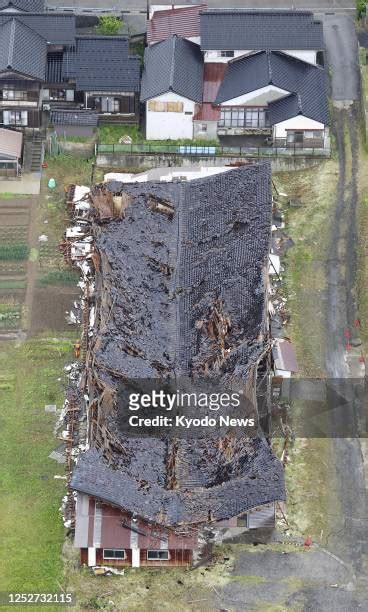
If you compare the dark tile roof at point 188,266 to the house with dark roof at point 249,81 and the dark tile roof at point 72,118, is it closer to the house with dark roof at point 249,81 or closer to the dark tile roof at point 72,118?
the house with dark roof at point 249,81

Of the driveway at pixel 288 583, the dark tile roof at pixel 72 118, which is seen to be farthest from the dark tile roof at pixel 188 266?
the driveway at pixel 288 583

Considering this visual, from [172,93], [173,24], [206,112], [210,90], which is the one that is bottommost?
[206,112]

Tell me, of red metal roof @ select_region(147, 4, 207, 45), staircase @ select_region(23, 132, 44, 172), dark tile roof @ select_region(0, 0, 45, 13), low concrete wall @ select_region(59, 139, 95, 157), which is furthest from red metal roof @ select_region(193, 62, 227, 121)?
dark tile roof @ select_region(0, 0, 45, 13)

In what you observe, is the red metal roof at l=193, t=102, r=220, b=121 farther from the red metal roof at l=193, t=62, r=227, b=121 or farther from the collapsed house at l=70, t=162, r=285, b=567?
the collapsed house at l=70, t=162, r=285, b=567

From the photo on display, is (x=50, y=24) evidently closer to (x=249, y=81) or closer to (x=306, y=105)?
(x=249, y=81)

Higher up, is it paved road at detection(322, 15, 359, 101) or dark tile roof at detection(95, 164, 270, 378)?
paved road at detection(322, 15, 359, 101)

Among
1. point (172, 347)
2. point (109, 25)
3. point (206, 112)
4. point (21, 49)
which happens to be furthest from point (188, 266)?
point (109, 25)
